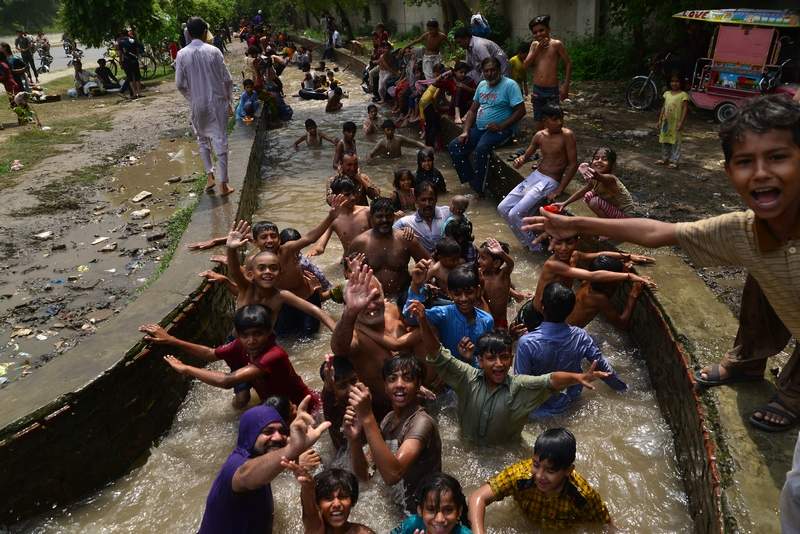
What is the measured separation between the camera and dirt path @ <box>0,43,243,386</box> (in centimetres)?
500

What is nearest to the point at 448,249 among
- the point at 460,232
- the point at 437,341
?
the point at 460,232

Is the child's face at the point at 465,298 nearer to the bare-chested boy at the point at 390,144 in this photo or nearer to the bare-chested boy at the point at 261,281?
the bare-chested boy at the point at 261,281

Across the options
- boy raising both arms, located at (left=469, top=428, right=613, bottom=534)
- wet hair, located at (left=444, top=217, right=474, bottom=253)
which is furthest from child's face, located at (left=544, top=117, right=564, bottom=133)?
boy raising both arms, located at (left=469, top=428, right=613, bottom=534)

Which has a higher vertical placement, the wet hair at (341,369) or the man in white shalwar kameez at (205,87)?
the man in white shalwar kameez at (205,87)

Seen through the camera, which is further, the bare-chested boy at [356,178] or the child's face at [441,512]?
the bare-chested boy at [356,178]

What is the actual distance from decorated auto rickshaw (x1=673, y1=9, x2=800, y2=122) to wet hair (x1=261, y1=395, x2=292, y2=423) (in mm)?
8334

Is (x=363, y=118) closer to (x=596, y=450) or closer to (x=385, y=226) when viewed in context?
(x=385, y=226)

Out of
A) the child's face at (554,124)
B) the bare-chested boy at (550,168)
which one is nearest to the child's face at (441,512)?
the bare-chested boy at (550,168)

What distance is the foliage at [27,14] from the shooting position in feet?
181

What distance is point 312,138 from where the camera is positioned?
39.4 ft

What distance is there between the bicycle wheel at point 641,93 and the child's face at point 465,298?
26.7 feet

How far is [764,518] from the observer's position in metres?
2.51

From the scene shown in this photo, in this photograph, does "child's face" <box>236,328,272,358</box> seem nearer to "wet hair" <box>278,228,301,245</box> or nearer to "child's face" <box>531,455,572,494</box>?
"wet hair" <box>278,228,301,245</box>

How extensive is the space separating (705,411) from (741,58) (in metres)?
7.92
